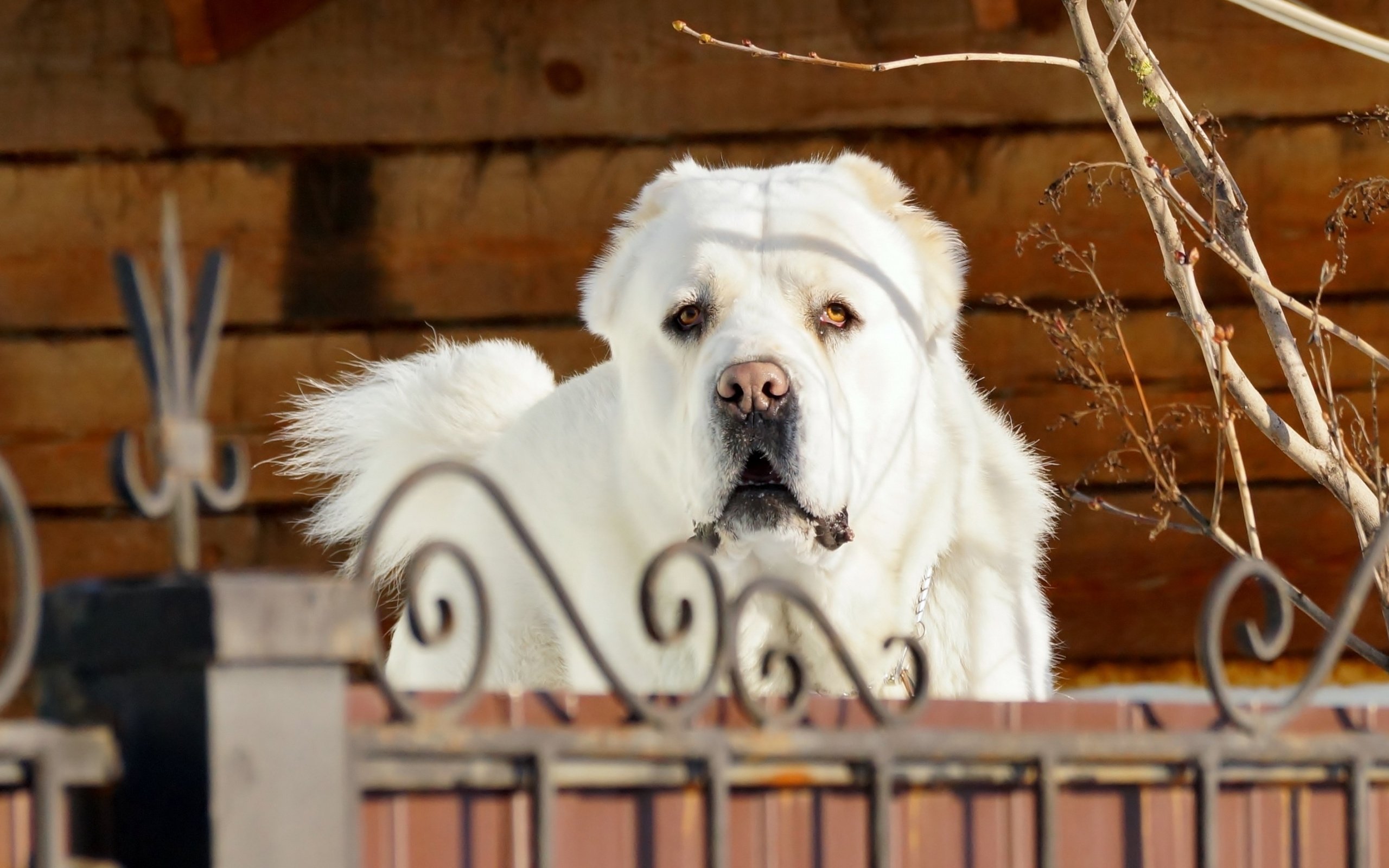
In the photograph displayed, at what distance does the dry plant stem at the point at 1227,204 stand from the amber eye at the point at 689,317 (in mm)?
756

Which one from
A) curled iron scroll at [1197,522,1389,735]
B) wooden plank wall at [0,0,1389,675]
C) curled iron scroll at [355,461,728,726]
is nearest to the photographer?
curled iron scroll at [355,461,728,726]

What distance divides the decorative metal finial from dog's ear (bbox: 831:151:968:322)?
1863 millimetres

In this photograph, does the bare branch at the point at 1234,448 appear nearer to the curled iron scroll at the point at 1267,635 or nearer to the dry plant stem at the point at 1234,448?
the dry plant stem at the point at 1234,448

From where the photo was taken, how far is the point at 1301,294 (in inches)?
157

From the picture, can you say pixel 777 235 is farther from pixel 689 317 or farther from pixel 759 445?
pixel 759 445

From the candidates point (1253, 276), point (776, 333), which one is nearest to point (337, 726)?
point (776, 333)

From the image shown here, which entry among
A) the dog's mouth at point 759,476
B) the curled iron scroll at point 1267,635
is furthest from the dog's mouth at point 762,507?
the curled iron scroll at point 1267,635

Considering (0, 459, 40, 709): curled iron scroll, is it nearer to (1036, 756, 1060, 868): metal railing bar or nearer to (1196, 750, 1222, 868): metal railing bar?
(1036, 756, 1060, 868): metal railing bar

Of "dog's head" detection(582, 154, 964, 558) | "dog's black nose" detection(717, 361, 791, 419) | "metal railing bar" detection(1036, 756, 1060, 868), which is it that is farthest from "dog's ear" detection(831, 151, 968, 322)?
"metal railing bar" detection(1036, 756, 1060, 868)

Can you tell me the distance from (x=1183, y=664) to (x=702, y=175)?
1.89 meters

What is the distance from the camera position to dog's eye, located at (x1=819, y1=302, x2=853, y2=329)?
257 centimetres

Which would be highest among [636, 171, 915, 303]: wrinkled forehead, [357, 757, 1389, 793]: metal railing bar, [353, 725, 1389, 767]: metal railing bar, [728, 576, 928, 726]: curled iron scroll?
[636, 171, 915, 303]: wrinkled forehead

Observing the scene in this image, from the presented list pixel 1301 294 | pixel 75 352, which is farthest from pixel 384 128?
pixel 1301 294

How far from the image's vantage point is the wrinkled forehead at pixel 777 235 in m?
2.59
